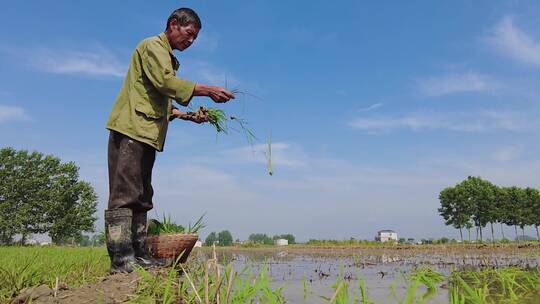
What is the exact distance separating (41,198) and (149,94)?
38754 mm

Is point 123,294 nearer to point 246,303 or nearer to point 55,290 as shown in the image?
point 55,290

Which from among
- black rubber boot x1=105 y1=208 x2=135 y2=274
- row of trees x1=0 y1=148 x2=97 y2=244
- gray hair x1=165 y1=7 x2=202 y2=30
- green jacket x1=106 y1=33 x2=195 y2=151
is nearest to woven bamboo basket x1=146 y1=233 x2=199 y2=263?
black rubber boot x1=105 y1=208 x2=135 y2=274

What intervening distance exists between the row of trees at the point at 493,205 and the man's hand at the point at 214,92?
50522 mm

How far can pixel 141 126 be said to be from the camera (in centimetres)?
345

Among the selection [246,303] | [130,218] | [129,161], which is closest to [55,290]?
[130,218]

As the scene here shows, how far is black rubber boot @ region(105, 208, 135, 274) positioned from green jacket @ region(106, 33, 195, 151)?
60 cm

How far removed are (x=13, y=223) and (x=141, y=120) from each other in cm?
3873

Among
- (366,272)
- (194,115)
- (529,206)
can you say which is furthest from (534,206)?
(194,115)

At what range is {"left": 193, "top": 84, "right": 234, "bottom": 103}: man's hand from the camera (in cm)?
331

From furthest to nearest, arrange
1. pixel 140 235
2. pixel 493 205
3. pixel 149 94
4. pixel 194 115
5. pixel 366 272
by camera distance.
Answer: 1. pixel 493 205
2. pixel 366 272
3. pixel 194 115
4. pixel 140 235
5. pixel 149 94

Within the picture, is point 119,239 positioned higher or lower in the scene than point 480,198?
lower

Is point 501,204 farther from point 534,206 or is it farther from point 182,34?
point 182,34

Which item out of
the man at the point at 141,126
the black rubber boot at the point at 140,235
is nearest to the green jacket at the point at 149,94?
the man at the point at 141,126

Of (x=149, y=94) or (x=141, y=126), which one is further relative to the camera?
(x=149, y=94)
